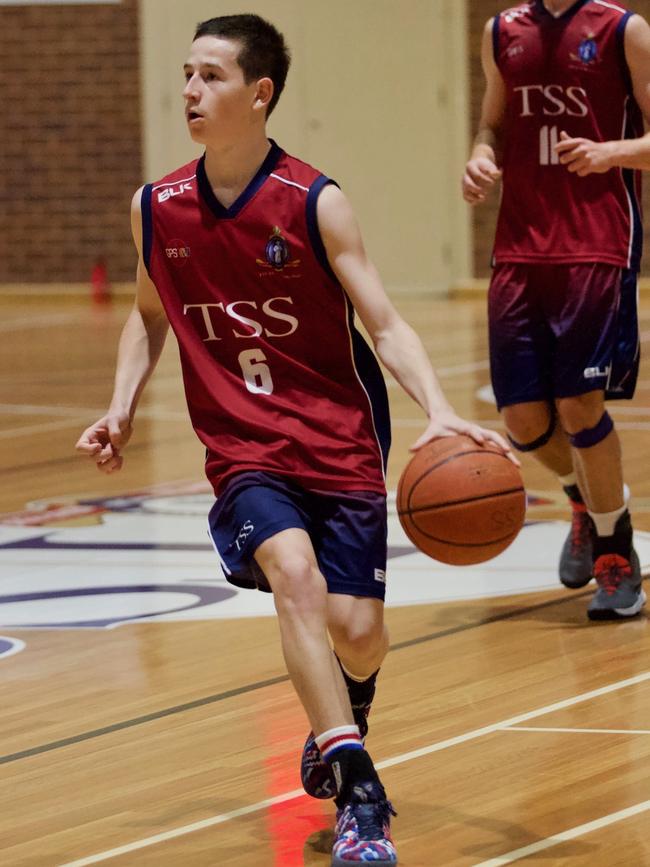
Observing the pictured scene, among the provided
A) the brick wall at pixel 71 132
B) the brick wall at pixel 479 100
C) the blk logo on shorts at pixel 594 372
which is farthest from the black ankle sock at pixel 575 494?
the brick wall at pixel 71 132

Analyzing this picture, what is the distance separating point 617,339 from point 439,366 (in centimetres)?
630

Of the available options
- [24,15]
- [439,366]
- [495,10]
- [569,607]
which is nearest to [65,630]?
[569,607]

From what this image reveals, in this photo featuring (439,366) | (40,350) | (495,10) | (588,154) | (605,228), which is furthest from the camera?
(495,10)

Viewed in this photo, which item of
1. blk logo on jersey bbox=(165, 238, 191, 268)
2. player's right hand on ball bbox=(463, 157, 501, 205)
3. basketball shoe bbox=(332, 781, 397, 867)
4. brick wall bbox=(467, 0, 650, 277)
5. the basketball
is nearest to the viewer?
basketball shoe bbox=(332, 781, 397, 867)

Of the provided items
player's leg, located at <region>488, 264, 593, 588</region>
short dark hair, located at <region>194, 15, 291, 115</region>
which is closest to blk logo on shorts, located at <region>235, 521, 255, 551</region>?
short dark hair, located at <region>194, 15, 291, 115</region>

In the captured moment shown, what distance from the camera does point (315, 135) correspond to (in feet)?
54.7

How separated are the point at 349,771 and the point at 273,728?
37.1 inches

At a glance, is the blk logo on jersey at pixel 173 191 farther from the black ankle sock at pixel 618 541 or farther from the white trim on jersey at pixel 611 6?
the black ankle sock at pixel 618 541

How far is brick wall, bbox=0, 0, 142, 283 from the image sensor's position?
16938mm

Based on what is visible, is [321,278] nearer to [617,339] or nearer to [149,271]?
[149,271]

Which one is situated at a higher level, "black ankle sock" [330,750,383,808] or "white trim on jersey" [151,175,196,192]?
"white trim on jersey" [151,175,196,192]

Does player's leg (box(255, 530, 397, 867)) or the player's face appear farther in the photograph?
the player's face

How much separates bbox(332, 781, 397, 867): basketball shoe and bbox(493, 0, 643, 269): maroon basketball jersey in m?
2.28

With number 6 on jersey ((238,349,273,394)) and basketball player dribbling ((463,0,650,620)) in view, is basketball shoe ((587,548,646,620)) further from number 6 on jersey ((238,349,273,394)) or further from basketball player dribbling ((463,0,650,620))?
number 6 on jersey ((238,349,273,394))
